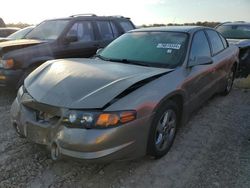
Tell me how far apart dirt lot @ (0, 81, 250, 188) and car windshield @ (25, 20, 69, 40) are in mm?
2828

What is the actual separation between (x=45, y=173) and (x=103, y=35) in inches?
191

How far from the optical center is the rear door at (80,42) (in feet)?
22.1

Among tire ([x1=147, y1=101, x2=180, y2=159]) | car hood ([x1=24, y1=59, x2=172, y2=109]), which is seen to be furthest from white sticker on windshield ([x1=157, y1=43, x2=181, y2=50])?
tire ([x1=147, y1=101, x2=180, y2=159])

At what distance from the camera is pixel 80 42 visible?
712cm

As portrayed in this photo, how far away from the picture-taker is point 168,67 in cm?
416

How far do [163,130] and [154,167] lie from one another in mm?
458

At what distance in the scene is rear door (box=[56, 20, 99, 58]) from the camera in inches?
265

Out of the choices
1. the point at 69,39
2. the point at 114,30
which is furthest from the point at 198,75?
the point at 114,30

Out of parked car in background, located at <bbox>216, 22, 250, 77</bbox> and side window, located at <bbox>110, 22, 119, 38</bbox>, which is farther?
parked car in background, located at <bbox>216, 22, 250, 77</bbox>

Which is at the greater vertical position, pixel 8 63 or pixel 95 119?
pixel 95 119

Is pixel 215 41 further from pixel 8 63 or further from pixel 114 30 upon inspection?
pixel 8 63

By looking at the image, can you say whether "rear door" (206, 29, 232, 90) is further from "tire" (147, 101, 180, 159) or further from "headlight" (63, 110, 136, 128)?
"headlight" (63, 110, 136, 128)

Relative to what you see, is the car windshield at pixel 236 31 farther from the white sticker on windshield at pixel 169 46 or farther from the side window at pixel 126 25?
the white sticker on windshield at pixel 169 46

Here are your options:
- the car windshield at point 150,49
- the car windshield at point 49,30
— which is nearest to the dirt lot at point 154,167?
the car windshield at point 150,49
